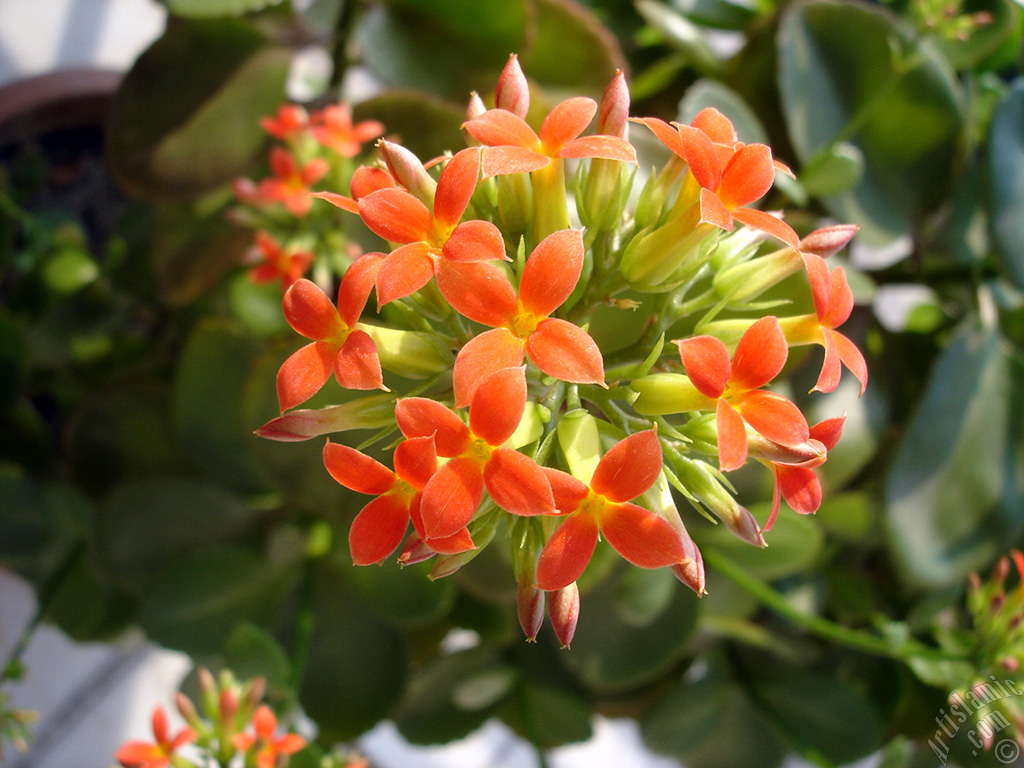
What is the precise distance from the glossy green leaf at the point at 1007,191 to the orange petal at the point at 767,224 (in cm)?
36

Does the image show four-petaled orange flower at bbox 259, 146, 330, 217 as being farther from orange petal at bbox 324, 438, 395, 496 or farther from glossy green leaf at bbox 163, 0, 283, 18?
orange petal at bbox 324, 438, 395, 496

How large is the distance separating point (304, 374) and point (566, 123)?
0.14 m

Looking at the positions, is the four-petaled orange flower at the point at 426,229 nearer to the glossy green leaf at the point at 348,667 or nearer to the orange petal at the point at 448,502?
the orange petal at the point at 448,502

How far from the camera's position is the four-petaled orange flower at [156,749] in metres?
0.40

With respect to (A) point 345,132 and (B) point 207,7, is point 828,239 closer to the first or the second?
(A) point 345,132

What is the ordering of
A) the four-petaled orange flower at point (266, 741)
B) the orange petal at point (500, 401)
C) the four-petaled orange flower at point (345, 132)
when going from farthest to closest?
the four-petaled orange flower at point (345, 132) < the four-petaled orange flower at point (266, 741) < the orange petal at point (500, 401)

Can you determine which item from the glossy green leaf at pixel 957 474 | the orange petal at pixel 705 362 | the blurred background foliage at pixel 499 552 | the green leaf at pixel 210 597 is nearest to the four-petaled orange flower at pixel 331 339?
the orange petal at pixel 705 362

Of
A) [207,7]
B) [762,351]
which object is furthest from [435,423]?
[207,7]

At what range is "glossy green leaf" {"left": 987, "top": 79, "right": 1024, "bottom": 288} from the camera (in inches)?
21.1

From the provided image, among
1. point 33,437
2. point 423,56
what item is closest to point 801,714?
point 423,56

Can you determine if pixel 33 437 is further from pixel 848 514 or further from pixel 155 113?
pixel 848 514

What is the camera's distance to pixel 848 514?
1.94 feet

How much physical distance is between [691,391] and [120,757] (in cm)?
36

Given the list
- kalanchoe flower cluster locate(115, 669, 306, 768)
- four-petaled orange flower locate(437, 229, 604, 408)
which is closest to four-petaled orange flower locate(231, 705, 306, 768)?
kalanchoe flower cluster locate(115, 669, 306, 768)
